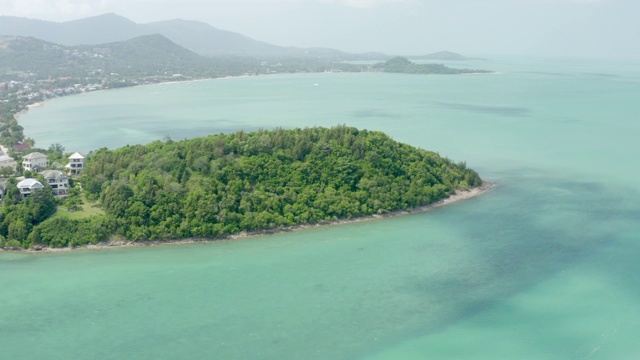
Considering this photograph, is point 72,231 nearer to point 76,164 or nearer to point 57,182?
point 57,182

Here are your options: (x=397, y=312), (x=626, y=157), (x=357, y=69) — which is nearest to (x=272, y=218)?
(x=397, y=312)

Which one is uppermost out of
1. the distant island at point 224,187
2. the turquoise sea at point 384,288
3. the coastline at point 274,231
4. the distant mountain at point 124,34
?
the distant mountain at point 124,34

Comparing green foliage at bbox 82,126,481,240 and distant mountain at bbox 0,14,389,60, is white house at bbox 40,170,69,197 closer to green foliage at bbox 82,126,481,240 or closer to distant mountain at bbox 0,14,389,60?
green foliage at bbox 82,126,481,240

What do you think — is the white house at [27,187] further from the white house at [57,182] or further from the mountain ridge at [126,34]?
the mountain ridge at [126,34]

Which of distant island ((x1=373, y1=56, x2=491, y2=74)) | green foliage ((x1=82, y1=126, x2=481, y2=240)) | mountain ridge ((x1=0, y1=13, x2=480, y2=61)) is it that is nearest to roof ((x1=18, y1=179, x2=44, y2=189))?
green foliage ((x1=82, y1=126, x2=481, y2=240))

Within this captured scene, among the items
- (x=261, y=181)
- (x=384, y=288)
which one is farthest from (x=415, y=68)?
(x=384, y=288)

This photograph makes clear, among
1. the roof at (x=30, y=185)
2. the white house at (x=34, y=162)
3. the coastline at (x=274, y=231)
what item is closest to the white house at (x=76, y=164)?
the white house at (x=34, y=162)
